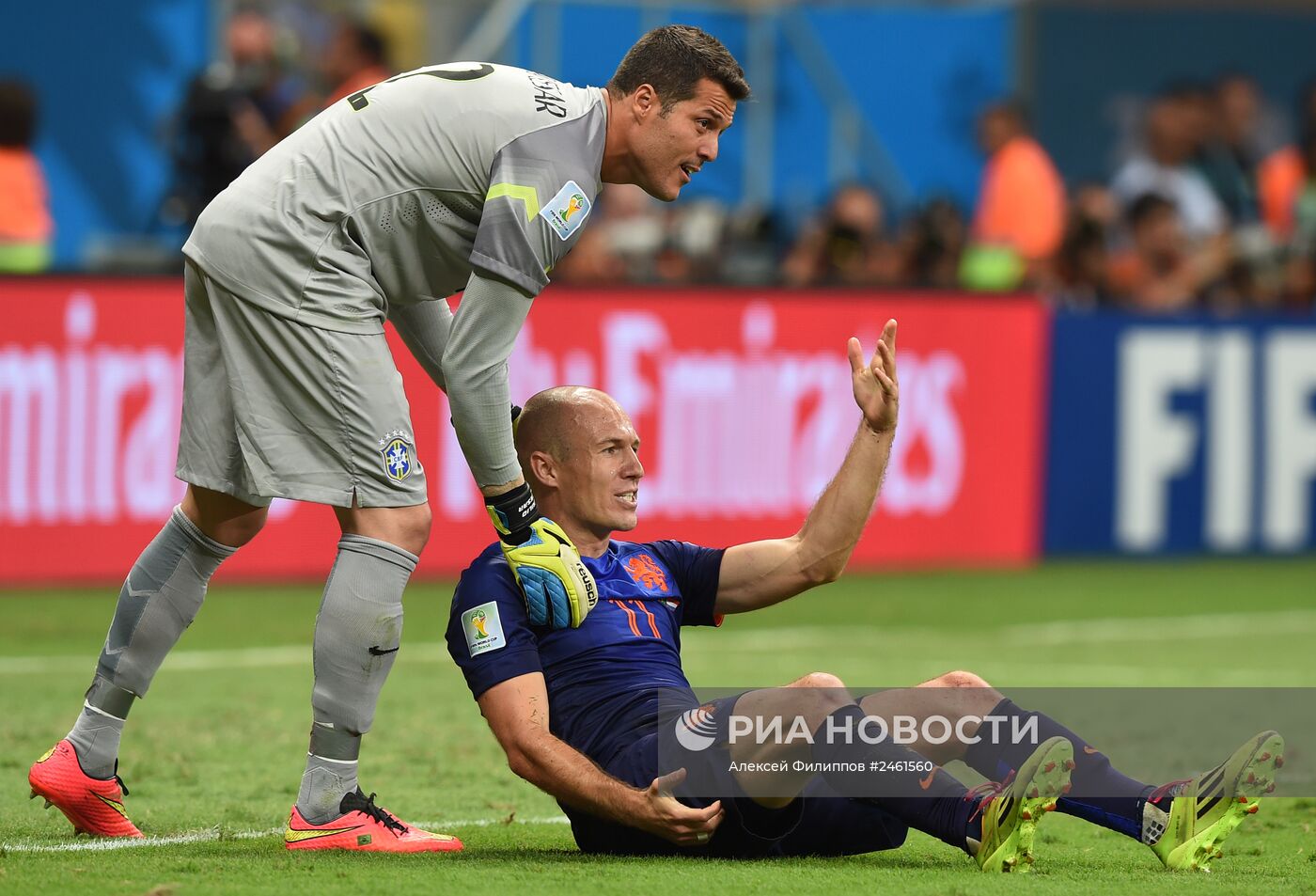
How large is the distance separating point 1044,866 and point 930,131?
15.6 metres

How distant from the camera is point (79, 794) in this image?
5.48 metres

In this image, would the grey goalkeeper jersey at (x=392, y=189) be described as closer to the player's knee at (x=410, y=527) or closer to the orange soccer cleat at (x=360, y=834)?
the player's knee at (x=410, y=527)

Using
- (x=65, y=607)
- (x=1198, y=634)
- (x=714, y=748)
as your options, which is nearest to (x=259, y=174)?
(x=714, y=748)

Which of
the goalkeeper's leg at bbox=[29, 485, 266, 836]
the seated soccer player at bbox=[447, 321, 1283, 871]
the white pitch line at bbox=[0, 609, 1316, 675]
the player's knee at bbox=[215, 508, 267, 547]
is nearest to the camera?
the seated soccer player at bbox=[447, 321, 1283, 871]

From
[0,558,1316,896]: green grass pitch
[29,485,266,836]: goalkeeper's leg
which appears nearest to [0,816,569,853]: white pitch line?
[0,558,1316,896]: green grass pitch

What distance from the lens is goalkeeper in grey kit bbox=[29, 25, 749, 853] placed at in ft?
16.9

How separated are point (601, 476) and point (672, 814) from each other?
97 centimetres

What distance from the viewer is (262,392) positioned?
208 inches

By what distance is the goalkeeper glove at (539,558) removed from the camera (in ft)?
16.6

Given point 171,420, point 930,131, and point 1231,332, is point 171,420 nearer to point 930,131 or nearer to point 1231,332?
point 1231,332

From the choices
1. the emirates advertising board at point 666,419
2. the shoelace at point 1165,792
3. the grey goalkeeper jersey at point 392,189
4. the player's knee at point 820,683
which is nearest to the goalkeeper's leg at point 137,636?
the grey goalkeeper jersey at point 392,189

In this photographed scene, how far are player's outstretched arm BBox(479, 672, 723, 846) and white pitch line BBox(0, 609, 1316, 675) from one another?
451cm

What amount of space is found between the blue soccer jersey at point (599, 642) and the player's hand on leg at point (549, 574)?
8 cm

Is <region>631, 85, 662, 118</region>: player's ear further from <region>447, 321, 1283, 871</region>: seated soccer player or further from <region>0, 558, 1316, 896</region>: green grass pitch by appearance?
<region>0, 558, 1316, 896</region>: green grass pitch
